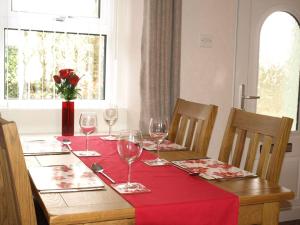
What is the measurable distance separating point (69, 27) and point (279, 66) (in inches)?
63.0

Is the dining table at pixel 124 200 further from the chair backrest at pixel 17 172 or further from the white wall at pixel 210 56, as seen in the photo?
the white wall at pixel 210 56

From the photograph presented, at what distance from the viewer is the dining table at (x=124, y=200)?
123cm

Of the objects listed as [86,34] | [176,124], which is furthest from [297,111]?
[86,34]

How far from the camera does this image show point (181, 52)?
3141 millimetres

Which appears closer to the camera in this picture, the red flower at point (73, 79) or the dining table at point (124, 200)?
the dining table at point (124, 200)

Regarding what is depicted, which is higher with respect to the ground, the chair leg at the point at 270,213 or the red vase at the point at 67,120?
the red vase at the point at 67,120

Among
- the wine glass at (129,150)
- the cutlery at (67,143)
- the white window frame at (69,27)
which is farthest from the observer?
the white window frame at (69,27)

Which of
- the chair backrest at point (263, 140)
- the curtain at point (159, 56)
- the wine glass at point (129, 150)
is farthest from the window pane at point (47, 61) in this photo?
the wine glass at point (129, 150)

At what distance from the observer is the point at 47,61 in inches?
118

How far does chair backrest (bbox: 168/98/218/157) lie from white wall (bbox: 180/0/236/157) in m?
→ 0.62

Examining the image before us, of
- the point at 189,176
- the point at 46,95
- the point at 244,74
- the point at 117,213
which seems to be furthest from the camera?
the point at 244,74

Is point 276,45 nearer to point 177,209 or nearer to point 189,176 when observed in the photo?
point 189,176

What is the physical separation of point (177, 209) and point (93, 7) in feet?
6.98

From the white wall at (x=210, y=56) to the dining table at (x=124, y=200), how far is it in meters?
1.44
